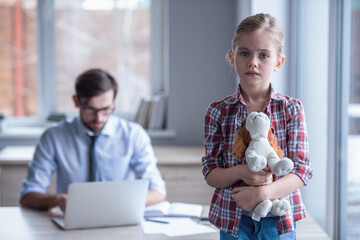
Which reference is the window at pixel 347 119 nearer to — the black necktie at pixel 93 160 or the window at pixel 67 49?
the black necktie at pixel 93 160

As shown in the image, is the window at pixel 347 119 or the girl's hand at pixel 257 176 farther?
the window at pixel 347 119

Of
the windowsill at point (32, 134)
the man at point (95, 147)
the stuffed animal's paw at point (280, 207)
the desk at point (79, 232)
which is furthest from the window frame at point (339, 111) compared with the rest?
the windowsill at point (32, 134)

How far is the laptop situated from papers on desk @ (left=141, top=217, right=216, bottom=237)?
6 centimetres

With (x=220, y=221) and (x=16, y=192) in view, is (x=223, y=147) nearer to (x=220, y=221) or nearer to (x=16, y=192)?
(x=220, y=221)

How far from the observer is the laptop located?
148cm

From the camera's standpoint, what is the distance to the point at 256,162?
86cm

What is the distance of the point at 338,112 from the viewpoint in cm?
190

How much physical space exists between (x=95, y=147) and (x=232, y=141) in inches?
50.3

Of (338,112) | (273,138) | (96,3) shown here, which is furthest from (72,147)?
(96,3)

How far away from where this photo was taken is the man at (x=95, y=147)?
2.05 meters

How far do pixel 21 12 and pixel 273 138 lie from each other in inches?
121

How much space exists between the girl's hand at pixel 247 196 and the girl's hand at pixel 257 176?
0.04 feet

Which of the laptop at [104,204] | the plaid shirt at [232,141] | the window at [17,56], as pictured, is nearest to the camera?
the plaid shirt at [232,141]

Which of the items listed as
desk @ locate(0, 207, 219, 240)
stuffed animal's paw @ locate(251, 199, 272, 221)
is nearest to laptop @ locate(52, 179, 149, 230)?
desk @ locate(0, 207, 219, 240)
